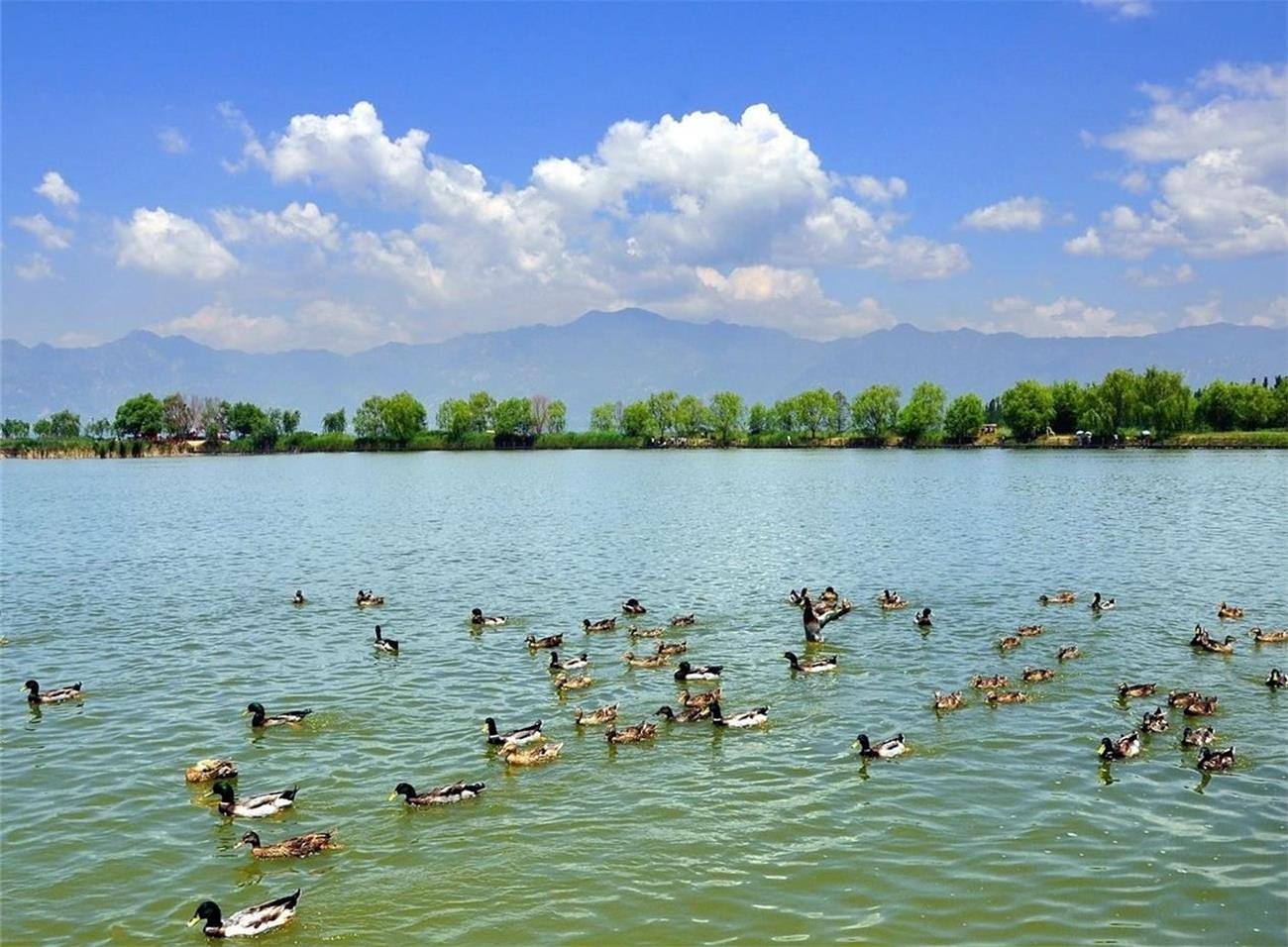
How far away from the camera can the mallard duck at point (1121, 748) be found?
18500 millimetres

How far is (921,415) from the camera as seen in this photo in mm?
192125

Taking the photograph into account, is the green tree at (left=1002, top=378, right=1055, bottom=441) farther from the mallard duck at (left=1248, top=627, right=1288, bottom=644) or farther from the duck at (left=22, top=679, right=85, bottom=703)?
the duck at (left=22, top=679, right=85, bottom=703)

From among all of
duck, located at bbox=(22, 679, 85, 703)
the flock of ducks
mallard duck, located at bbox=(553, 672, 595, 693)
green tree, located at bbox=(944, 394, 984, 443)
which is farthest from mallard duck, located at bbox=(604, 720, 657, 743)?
green tree, located at bbox=(944, 394, 984, 443)

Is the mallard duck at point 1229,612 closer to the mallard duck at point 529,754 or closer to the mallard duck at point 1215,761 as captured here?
the mallard duck at point 1215,761

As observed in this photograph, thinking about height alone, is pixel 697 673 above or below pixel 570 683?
above

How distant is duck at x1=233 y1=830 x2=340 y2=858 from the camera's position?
15.4 metres

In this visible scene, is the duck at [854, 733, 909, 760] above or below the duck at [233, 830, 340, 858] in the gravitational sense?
A: above

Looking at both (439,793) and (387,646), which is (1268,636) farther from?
(387,646)

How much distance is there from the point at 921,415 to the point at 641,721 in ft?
588

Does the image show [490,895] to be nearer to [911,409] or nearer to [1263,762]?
[1263,762]

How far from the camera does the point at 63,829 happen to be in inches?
661

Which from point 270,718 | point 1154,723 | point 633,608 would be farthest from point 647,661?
point 1154,723

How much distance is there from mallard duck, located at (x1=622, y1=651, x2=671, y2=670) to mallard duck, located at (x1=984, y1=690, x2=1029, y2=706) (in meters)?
8.60

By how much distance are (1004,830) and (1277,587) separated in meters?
26.7
